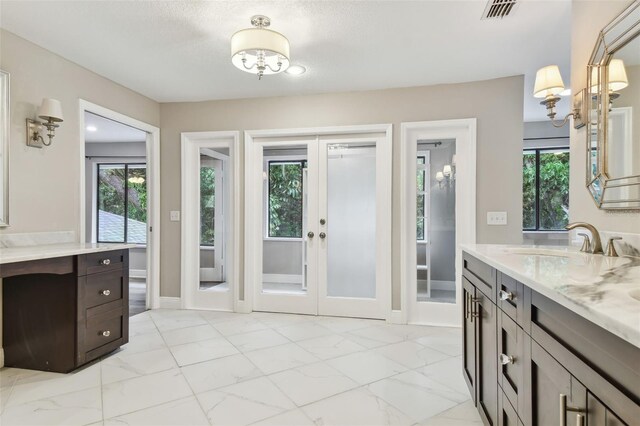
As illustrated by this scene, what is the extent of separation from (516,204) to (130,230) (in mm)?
6377

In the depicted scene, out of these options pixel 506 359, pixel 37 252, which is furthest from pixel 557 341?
pixel 37 252

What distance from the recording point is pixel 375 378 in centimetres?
239

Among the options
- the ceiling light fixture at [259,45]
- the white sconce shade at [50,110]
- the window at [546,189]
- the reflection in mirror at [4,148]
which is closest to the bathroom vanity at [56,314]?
the reflection in mirror at [4,148]

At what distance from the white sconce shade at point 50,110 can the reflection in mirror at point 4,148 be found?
0.19 metres

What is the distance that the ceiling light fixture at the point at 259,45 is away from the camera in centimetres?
228

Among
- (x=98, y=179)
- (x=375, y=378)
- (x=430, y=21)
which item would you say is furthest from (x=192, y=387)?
(x=98, y=179)

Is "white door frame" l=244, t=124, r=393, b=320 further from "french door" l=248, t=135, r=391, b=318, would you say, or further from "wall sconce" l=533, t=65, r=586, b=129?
"wall sconce" l=533, t=65, r=586, b=129

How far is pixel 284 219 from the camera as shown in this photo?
4.14m

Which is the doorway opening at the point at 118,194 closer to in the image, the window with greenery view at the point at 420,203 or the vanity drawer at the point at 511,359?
the window with greenery view at the point at 420,203

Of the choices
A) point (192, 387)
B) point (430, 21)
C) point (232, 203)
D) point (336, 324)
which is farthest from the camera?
point (232, 203)

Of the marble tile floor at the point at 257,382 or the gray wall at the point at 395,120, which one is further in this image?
the gray wall at the point at 395,120

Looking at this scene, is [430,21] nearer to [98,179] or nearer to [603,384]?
[603,384]

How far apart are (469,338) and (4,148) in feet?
10.8


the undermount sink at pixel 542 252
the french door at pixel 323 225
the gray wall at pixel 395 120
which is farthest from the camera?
the french door at pixel 323 225
